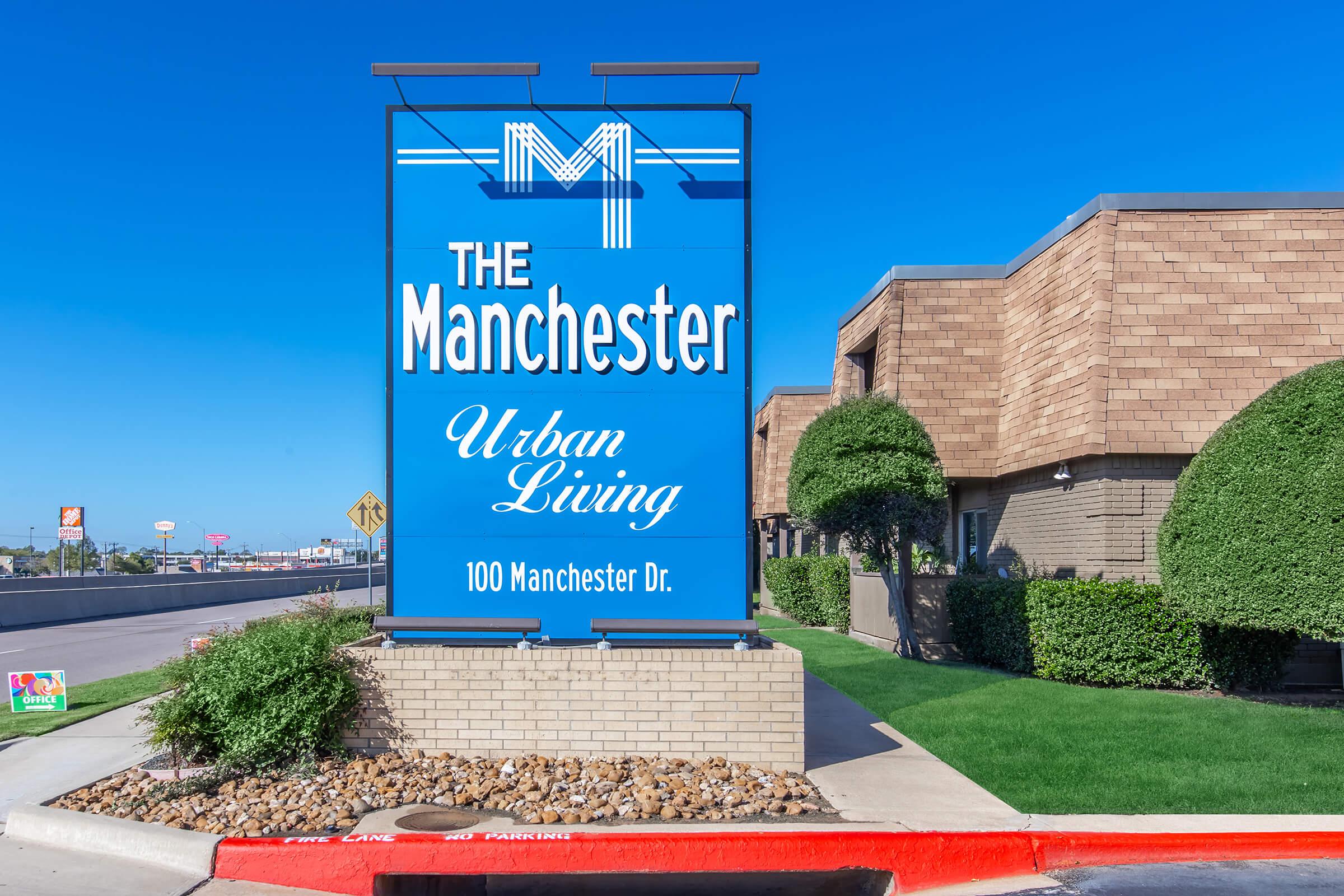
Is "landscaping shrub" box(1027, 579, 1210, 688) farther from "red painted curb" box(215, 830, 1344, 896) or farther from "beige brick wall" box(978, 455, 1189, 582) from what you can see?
"red painted curb" box(215, 830, 1344, 896)

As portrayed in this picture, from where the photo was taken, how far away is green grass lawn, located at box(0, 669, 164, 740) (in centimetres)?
971

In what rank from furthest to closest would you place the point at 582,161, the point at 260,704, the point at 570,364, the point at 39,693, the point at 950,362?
the point at 950,362 → the point at 39,693 → the point at 582,161 → the point at 570,364 → the point at 260,704

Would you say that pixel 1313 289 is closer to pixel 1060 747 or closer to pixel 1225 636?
pixel 1225 636

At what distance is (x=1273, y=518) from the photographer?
9812 mm

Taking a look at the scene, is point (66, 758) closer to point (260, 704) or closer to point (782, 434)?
point (260, 704)

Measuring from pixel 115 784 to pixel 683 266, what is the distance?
6.30 meters

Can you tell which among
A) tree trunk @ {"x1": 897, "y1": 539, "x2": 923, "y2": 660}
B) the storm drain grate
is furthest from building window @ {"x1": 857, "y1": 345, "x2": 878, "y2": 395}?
the storm drain grate

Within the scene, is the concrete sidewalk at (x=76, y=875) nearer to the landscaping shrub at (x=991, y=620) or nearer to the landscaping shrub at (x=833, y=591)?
the landscaping shrub at (x=991, y=620)

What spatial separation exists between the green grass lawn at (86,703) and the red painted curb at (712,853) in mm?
3668

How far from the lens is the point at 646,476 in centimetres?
836

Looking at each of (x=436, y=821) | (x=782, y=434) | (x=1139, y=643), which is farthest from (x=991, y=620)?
(x=782, y=434)

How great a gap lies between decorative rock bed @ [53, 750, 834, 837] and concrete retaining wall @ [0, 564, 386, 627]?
1367 centimetres

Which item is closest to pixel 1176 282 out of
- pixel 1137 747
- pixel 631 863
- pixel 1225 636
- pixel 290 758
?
pixel 1225 636

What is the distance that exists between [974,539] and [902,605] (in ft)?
10.2
